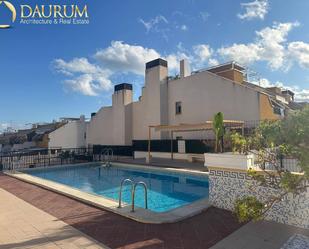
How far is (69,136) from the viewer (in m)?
36.2

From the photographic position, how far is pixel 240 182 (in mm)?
7023

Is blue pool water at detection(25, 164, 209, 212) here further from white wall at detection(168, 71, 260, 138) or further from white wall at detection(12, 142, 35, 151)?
white wall at detection(12, 142, 35, 151)

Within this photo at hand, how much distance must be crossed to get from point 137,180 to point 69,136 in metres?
24.4

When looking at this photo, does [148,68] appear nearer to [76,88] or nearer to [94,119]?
[76,88]

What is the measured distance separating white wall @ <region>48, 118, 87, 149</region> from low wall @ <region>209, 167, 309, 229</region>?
31521mm

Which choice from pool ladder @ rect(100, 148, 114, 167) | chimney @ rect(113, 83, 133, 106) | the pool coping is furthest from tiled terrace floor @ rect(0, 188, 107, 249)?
chimney @ rect(113, 83, 133, 106)

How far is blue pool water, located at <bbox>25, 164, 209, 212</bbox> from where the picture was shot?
10.4m

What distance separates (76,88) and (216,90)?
1479 centimetres

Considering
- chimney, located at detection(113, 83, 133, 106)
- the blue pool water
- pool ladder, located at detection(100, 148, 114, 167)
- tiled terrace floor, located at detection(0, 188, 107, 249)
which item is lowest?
the blue pool water

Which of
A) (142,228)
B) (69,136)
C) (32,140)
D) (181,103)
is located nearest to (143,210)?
(142,228)

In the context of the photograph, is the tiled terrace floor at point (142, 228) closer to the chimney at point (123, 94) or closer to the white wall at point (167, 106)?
the white wall at point (167, 106)

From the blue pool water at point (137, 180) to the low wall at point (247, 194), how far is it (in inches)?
93.5

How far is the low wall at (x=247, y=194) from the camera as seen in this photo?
5852 mm

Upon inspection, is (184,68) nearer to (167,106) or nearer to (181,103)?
(181,103)
